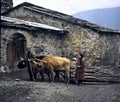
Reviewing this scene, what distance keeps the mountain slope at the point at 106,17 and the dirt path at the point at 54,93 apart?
43.2m

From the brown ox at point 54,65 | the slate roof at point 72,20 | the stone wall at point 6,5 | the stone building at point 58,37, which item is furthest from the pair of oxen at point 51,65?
the stone wall at point 6,5

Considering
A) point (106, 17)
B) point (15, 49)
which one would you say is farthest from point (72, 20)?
point (106, 17)

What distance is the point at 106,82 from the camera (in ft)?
56.7

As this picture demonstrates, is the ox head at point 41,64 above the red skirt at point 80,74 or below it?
above

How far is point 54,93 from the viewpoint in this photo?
43.9 feet

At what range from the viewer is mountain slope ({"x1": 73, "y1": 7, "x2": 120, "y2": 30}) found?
59.2m

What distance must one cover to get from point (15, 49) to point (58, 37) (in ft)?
14.3

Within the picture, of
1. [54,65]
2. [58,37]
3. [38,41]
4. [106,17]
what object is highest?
[106,17]

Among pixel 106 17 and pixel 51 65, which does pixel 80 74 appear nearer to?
pixel 51 65

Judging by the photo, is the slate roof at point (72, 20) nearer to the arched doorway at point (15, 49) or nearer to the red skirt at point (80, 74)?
the arched doorway at point (15, 49)

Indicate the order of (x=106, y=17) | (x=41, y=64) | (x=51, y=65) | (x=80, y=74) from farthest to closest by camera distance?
(x=106, y=17) < (x=41, y=64) < (x=51, y=65) < (x=80, y=74)

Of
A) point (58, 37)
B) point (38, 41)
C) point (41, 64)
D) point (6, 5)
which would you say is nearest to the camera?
point (41, 64)

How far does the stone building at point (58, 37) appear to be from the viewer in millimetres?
20188

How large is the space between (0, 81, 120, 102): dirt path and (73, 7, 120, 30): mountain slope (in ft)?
142
